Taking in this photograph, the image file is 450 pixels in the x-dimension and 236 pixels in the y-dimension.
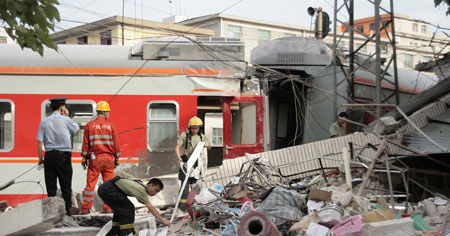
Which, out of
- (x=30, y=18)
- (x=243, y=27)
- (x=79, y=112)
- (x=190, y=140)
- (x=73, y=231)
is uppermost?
(x=243, y=27)

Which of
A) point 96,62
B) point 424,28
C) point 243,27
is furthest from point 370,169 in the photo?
point 424,28

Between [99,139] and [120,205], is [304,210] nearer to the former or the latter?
[120,205]

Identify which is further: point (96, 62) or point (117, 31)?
point (117, 31)

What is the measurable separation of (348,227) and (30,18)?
170 inches

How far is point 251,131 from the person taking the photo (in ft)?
34.3

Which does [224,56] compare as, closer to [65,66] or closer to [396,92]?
[65,66]

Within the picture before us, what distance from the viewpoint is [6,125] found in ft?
33.8

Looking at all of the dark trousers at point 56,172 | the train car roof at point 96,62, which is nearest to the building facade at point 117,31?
the train car roof at point 96,62

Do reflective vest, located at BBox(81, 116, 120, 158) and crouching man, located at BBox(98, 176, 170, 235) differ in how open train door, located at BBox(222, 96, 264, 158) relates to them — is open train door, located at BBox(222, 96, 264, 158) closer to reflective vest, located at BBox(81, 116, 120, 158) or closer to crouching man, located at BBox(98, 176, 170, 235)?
reflective vest, located at BBox(81, 116, 120, 158)

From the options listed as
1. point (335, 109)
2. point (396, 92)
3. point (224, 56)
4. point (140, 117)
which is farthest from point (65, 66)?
point (396, 92)

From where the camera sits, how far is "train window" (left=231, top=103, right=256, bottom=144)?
10445mm

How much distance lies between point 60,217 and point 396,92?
403 inches

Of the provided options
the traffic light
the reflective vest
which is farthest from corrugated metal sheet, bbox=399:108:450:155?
the traffic light

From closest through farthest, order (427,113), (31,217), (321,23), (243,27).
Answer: (31,217), (427,113), (321,23), (243,27)
